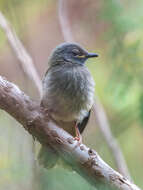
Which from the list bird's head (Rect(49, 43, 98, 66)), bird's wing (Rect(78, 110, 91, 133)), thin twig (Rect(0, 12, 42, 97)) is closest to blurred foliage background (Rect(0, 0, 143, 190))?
thin twig (Rect(0, 12, 42, 97))

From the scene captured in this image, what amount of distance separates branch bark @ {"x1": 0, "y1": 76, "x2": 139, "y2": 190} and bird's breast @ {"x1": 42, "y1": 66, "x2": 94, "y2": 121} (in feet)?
2.26

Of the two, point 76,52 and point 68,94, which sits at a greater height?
point 76,52

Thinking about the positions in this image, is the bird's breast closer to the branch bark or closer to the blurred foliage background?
the blurred foliage background

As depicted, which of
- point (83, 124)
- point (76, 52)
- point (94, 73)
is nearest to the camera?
point (83, 124)

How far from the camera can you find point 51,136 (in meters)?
3.07

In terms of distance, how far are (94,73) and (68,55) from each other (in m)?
1.25

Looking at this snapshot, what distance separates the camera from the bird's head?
4.19m

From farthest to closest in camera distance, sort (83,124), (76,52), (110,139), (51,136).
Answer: (76,52) → (83,124) → (110,139) → (51,136)

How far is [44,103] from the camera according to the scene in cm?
387

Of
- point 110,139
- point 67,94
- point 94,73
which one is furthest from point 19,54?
point 94,73

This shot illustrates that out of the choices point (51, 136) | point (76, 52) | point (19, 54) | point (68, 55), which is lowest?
point (51, 136)

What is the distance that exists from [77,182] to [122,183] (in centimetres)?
92

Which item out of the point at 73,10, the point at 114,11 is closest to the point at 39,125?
the point at 114,11

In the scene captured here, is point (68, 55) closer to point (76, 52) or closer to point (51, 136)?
point (76, 52)
